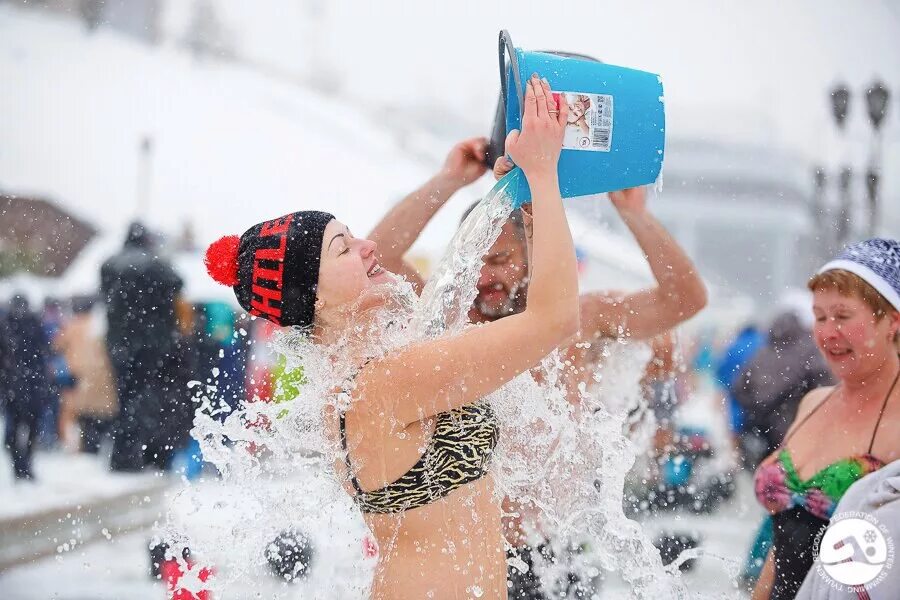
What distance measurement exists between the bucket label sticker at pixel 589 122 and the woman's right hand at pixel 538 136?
0.10m

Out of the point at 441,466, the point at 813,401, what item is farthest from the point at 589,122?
the point at 813,401

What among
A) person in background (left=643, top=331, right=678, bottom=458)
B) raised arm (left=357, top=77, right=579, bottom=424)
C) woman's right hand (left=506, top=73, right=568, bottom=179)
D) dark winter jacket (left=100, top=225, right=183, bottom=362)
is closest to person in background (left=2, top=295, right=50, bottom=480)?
dark winter jacket (left=100, top=225, right=183, bottom=362)

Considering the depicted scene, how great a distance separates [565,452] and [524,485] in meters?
0.14

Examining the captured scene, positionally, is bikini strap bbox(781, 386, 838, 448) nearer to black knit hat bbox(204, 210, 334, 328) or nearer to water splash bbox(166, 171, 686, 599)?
water splash bbox(166, 171, 686, 599)

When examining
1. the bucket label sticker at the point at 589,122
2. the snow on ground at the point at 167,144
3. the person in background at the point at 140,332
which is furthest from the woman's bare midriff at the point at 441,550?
the snow on ground at the point at 167,144

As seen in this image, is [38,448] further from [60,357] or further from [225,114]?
[225,114]

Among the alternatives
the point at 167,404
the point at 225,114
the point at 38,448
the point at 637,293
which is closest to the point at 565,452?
the point at 637,293

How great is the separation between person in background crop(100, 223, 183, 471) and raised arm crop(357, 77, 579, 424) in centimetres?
379

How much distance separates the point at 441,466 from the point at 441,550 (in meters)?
0.18

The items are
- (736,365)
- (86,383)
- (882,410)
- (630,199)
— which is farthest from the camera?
(86,383)

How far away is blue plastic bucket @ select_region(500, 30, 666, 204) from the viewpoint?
165cm

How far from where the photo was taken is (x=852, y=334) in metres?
2.18

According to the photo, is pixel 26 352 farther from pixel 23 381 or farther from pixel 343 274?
pixel 343 274

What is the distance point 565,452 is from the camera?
2215 millimetres
